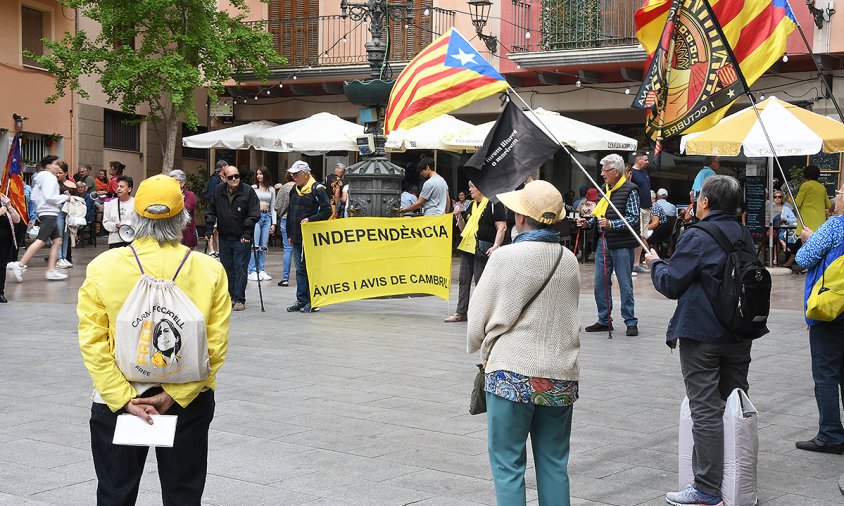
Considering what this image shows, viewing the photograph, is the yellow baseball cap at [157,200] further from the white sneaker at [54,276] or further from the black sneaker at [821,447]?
the white sneaker at [54,276]

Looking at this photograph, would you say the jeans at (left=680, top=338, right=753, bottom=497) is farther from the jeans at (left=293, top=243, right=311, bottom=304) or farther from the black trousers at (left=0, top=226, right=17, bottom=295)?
the black trousers at (left=0, top=226, right=17, bottom=295)

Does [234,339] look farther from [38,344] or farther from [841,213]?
[841,213]

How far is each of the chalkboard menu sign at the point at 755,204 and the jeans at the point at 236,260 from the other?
11.3 m

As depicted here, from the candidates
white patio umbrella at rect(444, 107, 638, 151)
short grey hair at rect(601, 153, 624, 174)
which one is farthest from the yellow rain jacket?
white patio umbrella at rect(444, 107, 638, 151)

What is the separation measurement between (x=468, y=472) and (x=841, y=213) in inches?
114

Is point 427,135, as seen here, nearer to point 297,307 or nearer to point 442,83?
point 297,307

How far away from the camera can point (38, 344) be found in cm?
1063

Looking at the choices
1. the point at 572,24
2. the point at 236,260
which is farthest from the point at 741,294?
the point at 572,24

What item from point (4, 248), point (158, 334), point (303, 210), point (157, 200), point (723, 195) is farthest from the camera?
point (4, 248)

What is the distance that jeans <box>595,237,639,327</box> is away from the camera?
11.6 metres

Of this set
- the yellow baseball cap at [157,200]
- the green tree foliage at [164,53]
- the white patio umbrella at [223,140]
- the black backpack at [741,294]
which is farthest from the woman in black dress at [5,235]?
the green tree foliage at [164,53]

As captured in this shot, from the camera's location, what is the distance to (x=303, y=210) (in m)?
14.0

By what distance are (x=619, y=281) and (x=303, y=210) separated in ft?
14.1

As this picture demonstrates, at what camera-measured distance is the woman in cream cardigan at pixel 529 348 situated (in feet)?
15.4
